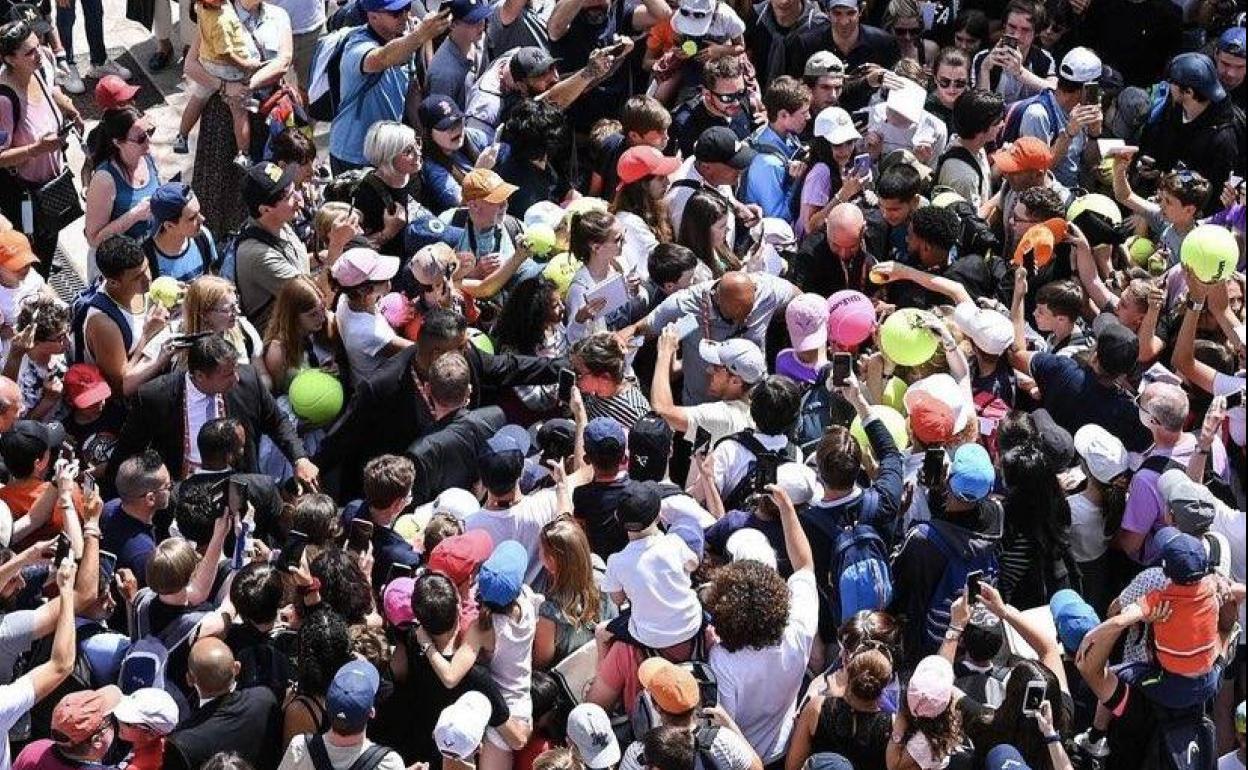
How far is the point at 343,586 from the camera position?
6.68 meters

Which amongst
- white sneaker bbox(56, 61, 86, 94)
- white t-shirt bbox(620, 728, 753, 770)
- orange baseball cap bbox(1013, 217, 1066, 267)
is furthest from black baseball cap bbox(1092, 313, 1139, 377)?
white sneaker bbox(56, 61, 86, 94)

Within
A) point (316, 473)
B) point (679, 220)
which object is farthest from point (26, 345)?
point (679, 220)

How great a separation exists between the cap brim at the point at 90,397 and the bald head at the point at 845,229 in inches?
130

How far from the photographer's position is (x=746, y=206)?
371 inches

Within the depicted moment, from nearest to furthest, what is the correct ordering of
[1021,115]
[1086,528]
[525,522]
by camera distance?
[525,522] → [1086,528] → [1021,115]

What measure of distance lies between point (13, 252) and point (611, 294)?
252 cm

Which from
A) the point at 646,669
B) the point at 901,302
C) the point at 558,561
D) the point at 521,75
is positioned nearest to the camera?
the point at 646,669

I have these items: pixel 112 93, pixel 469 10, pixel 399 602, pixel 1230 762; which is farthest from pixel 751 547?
pixel 469 10

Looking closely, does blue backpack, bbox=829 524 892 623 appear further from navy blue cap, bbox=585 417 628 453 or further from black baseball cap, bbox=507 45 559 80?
black baseball cap, bbox=507 45 559 80

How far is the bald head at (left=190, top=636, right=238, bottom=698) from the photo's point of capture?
249 inches

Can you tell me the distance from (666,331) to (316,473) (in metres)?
1.58

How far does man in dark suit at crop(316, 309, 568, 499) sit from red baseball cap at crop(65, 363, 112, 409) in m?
0.91

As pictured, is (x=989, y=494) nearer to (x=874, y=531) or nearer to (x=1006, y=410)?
(x=874, y=531)

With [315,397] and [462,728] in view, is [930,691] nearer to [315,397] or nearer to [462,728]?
[462,728]
